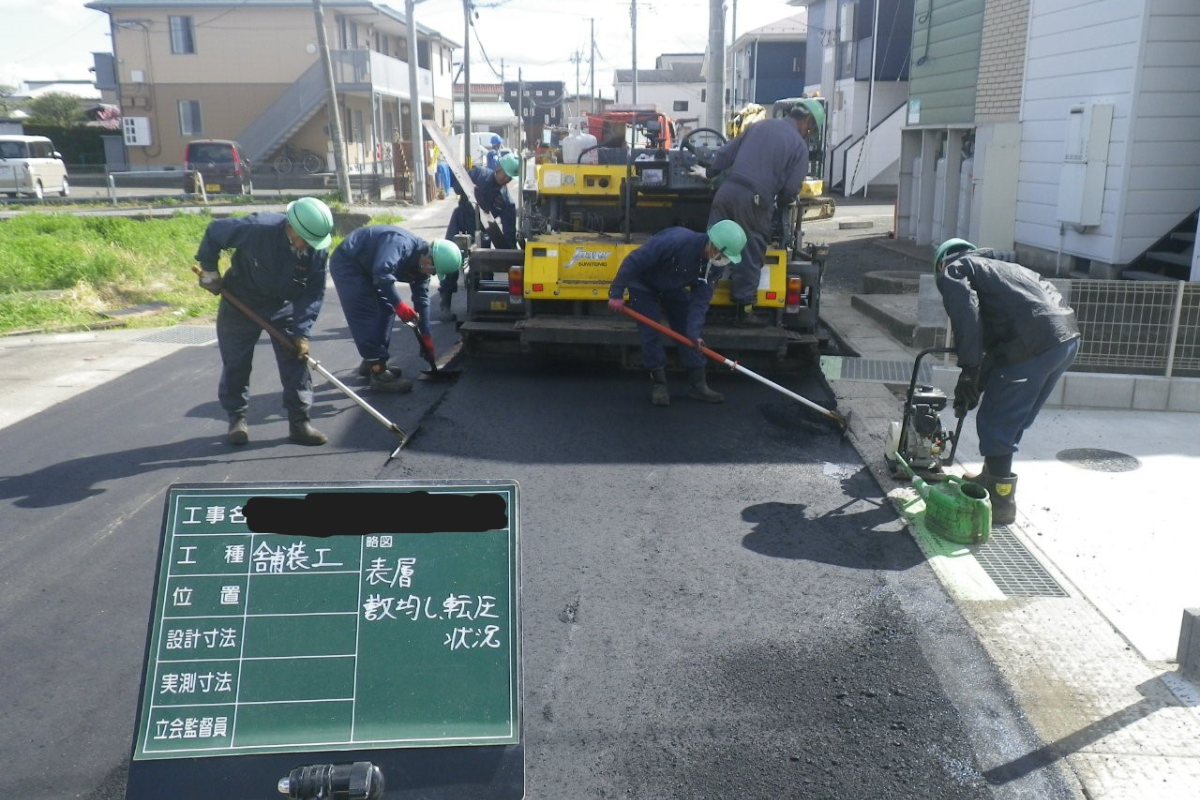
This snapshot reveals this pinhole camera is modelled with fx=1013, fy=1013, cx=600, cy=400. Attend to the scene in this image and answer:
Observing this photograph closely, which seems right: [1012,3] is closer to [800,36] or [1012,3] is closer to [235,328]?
[235,328]

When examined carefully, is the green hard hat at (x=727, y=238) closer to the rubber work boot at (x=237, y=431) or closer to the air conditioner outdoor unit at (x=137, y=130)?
the rubber work boot at (x=237, y=431)

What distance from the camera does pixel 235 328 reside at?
259 inches

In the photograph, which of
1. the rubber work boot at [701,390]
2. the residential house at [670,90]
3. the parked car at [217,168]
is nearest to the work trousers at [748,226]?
the rubber work boot at [701,390]

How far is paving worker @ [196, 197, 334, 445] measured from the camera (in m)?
6.35

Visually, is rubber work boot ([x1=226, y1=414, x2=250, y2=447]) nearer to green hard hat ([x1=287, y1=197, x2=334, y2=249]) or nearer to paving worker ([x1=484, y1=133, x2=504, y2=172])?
green hard hat ([x1=287, y1=197, x2=334, y2=249])

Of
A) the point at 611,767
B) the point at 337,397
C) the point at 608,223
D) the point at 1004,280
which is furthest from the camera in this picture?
the point at 608,223

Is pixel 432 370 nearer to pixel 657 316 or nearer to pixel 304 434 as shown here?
pixel 304 434

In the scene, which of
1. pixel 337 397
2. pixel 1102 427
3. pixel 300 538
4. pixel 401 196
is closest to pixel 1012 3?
pixel 1102 427

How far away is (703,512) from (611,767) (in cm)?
238

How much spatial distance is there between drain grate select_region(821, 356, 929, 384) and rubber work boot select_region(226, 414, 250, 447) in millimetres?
4600

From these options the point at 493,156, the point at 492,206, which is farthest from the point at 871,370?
the point at 493,156

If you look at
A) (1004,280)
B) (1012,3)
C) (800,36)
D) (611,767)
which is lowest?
(611,767)

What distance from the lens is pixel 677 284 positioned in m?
7.48

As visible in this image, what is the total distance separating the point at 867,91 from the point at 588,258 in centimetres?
2325
